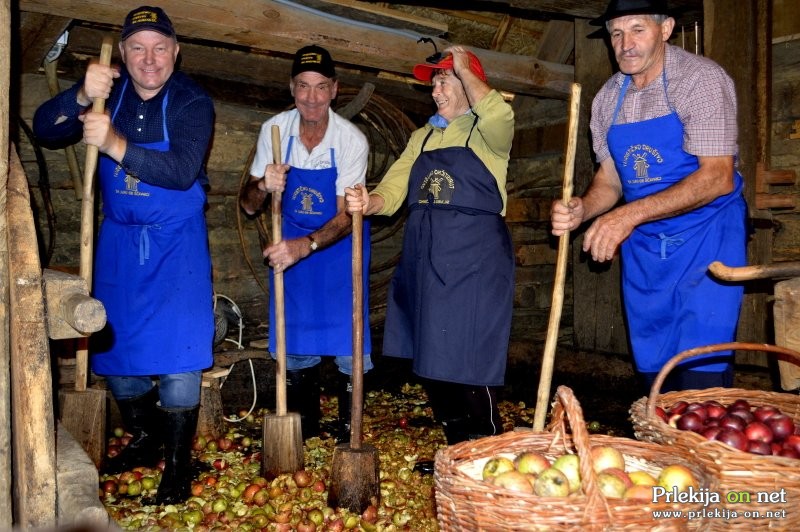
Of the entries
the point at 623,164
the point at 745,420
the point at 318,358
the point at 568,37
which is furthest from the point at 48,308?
the point at 568,37

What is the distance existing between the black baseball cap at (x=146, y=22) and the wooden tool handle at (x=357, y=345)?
4.31ft

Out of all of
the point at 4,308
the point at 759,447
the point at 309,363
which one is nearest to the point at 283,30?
the point at 309,363

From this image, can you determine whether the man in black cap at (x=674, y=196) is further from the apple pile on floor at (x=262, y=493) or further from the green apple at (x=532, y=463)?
the apple pile on floor at (x=262, y=493)

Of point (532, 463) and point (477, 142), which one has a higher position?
point (477, 142)

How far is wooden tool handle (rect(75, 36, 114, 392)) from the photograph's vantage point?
373cm

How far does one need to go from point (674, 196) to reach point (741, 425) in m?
1.04

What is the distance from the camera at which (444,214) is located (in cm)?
408

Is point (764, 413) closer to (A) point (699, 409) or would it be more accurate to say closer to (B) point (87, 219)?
(A) point (699, 409)

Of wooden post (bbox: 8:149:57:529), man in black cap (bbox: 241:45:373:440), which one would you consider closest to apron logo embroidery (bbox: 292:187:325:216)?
man in black cap (bbox: 241:45:373:440)

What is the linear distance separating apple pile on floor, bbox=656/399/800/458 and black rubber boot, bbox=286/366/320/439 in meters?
2.71

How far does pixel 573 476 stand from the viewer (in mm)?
2213

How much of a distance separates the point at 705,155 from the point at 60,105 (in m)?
3.15

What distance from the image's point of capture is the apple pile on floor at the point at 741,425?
2.48 meters

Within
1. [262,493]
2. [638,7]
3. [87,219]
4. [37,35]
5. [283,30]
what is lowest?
[262,493]
